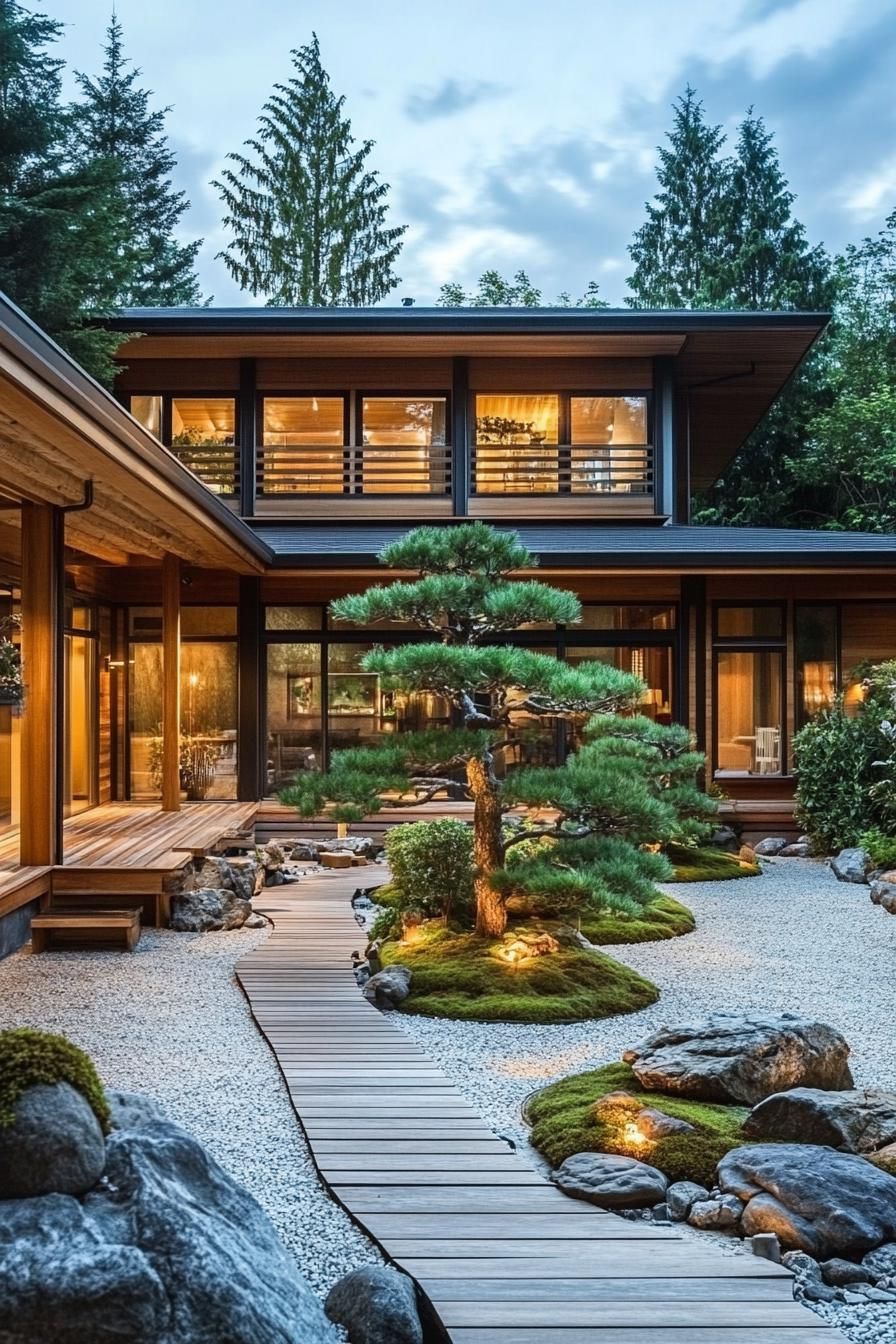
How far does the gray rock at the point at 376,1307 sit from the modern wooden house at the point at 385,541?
5.91m

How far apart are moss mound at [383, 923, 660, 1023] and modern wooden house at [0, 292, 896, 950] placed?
3285mm

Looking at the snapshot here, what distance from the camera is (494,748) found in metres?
5.79

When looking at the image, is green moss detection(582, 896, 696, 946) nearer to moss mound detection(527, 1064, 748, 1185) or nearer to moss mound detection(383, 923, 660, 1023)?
moss mound detection(383, 923, 660, 1023)

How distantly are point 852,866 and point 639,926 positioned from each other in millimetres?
3026

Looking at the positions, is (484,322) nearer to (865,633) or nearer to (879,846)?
(865,633)

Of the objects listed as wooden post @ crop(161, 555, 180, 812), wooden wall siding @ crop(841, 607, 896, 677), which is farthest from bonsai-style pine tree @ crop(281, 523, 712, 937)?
wooden wall siding @ crop(841, 607, 896, 677)

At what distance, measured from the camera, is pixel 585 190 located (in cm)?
4888

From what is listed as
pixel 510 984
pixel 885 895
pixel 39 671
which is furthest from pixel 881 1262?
pixel 39 671

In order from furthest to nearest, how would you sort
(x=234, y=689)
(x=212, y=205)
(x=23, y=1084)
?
(x=212, y=205)
(x=234, y=689)
(x=23, y=1084)

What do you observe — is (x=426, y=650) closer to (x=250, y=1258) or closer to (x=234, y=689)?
(x=250, y=1258)

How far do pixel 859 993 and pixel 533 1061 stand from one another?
2198mm

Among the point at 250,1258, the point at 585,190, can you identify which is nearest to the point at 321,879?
the point at 250,1258

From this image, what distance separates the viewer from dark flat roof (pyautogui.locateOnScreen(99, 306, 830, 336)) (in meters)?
11.6

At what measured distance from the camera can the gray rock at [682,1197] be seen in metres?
3.02
